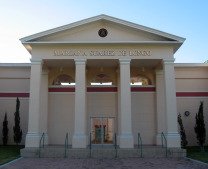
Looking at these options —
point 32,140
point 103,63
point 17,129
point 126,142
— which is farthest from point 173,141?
point 17,129

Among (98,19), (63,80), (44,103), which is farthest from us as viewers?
(63,80)

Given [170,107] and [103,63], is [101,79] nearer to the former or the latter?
[103,63]

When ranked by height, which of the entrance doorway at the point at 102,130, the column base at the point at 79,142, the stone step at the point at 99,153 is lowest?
the stone step at the point at 99,153

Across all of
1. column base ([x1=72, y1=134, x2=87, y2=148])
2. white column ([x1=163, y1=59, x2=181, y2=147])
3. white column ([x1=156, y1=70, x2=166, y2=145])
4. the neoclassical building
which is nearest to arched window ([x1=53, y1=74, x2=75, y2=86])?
the neoclassical building

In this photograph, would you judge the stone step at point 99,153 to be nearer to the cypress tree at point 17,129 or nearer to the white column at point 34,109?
the white column at point 34,109

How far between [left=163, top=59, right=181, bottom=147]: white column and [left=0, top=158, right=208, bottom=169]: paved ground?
7.40 feet

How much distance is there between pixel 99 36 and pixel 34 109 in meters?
6.61

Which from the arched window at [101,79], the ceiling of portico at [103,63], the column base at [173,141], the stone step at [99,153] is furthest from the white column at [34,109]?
the column base at [173,141]

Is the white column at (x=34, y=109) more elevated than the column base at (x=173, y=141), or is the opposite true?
the white column at (x=34, y=109)

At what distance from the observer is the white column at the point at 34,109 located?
1959 cm

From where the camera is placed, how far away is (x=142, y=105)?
23.8 metres

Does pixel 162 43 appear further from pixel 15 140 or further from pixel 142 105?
pixel 15 140

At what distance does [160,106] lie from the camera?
23.1 m

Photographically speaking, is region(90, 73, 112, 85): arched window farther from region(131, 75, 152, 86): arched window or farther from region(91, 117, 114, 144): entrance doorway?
region(91, 117, 114, 144): entrance doorway
